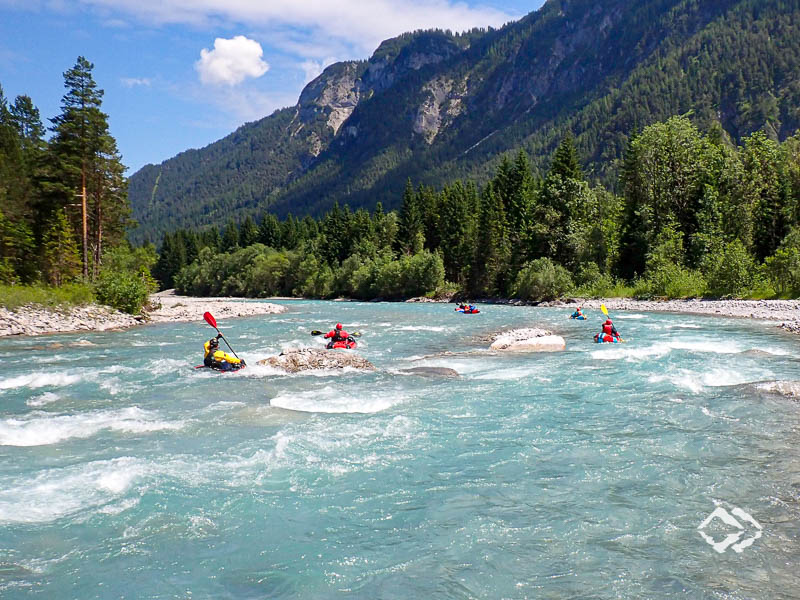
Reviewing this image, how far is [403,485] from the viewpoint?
28.9ft

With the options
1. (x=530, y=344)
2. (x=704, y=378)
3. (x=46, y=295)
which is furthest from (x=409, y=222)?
(x=704, y=378)

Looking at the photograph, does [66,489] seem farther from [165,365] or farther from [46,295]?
[46,295]

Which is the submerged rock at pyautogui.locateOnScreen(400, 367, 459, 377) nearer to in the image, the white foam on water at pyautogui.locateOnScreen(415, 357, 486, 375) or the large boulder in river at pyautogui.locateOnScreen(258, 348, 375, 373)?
the white foam on water at pyautogui.locateOnScreen(415, 357, 486, 375)

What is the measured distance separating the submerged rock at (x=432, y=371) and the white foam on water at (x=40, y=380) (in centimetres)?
1004

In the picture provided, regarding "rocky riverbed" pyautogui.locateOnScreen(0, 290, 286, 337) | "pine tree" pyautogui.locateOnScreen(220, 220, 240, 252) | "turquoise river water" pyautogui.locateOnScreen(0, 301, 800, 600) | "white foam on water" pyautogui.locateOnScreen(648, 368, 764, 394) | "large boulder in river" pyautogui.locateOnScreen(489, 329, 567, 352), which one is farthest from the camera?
"pine tree" pyautogui.locateOnScreen(220, 220, 240, 252)

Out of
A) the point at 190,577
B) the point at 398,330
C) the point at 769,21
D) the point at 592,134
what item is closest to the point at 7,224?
the point at 398,330

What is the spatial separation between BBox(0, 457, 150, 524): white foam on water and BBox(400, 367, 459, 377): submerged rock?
9257 mm

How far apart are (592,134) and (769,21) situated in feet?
185

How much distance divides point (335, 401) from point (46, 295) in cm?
2763

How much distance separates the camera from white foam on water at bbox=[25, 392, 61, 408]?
14219 millimetres

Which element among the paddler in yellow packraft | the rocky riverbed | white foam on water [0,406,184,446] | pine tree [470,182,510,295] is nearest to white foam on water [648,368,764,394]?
white foam on water [0,406,184,446]

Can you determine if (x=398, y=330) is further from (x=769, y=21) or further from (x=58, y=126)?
(x=769, y=21)

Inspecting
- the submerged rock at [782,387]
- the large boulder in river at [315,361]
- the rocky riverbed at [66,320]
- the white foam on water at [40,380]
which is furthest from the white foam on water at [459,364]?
the rocky riverbed at [66,320]

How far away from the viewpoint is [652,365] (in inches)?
704
